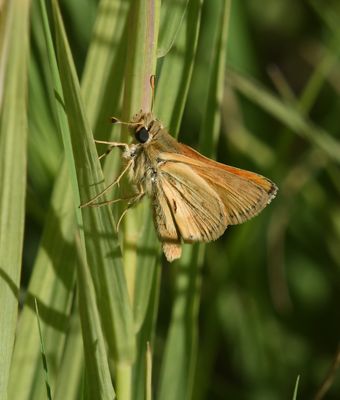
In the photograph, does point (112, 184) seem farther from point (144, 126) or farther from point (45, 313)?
point (45, 313)

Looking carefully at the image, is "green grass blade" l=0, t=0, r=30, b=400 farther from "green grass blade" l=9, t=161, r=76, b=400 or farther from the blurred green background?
the blurred green background

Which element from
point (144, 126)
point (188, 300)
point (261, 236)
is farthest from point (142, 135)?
point (261, 236)

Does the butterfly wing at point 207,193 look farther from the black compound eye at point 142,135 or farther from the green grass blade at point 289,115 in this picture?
the green grass blade at point 289,115

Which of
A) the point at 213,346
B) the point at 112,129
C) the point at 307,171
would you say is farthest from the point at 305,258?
the point at 112,129

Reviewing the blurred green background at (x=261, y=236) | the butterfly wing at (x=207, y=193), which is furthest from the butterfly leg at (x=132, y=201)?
the blurred green background at (x=261, y=236)

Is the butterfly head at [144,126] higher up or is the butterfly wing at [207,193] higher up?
the butterfly head at [144,126]
